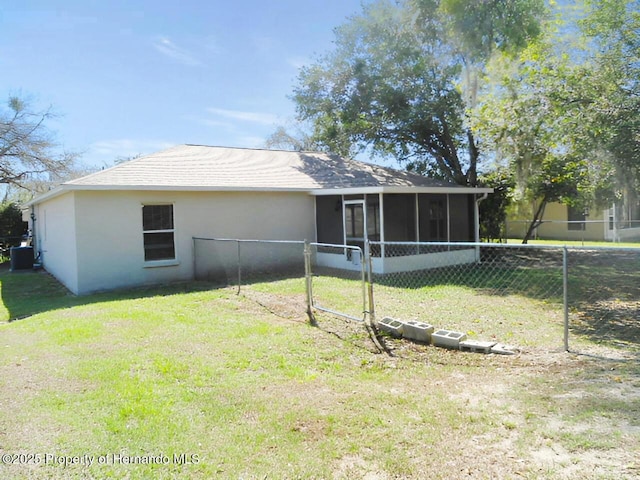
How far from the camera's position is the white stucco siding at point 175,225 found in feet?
35.5

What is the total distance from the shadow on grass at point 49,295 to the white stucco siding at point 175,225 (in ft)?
1.94

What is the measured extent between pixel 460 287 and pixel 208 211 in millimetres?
7073

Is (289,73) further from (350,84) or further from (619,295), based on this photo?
(619,295)

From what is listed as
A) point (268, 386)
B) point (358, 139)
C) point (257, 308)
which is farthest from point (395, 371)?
point (358, 139)

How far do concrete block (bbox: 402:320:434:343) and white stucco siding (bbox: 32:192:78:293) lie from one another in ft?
27.5

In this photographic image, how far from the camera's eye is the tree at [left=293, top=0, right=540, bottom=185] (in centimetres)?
1694

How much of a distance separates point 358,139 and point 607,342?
14.8 metres

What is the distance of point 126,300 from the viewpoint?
31.0 ft

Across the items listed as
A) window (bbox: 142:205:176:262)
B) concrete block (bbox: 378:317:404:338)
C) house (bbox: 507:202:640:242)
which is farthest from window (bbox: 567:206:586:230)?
concrete block (bbox: 378:317:404:338)

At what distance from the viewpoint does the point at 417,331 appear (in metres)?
5.89

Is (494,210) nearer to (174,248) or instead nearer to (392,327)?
(174,248)

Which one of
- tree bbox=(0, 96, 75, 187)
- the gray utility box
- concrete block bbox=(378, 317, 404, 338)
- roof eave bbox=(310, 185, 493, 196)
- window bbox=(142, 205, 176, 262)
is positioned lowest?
concrete block bbox=(378, 317, 404, 338)

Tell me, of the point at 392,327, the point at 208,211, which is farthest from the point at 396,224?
the point at 392,327

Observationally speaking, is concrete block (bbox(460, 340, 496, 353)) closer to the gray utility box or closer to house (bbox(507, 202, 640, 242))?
the gray utility box
